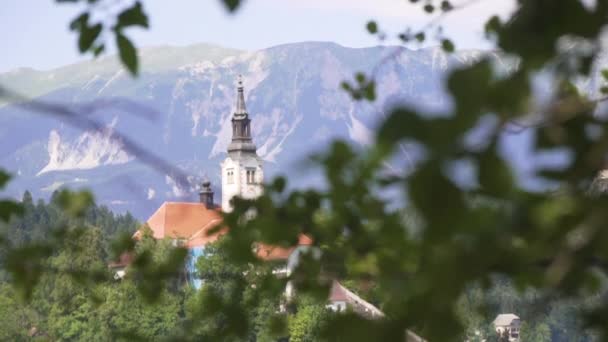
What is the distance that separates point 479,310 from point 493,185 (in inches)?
86.2

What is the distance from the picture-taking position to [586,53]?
118 inches

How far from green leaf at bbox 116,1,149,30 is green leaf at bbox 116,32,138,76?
0.05m

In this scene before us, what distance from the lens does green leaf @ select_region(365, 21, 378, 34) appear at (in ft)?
27.2

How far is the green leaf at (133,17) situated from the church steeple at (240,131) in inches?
4138

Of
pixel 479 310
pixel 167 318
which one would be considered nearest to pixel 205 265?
pixel 167 318

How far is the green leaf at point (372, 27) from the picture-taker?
27.2ft

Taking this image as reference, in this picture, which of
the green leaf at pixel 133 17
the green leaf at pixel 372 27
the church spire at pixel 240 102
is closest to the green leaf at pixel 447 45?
the green leaf at pixel 372 27

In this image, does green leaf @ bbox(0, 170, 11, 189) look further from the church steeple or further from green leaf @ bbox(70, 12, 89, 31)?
the church steeple

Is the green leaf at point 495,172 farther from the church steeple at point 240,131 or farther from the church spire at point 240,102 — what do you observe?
the church steeple at point 240,131

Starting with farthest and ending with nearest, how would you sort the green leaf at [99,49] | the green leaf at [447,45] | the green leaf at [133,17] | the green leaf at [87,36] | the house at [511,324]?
the house at [511,324] < the green leaf at [447,45] < the green leaf at [99,49] < the green leaf at [87,36] < the green leaf at [133,17]

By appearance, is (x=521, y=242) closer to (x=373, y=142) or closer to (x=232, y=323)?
(x=373, y=142)

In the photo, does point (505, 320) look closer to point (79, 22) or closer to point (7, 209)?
point (79, 22)

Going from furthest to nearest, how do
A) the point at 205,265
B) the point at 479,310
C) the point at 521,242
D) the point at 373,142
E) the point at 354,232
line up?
the point at 205,265 < the point at 479,310 < the point at 354,232 < the point at 521,242 < the point at 373,142

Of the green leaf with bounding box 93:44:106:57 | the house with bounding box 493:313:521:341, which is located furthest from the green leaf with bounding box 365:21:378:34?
the house with bounding box 493:313:521:341
